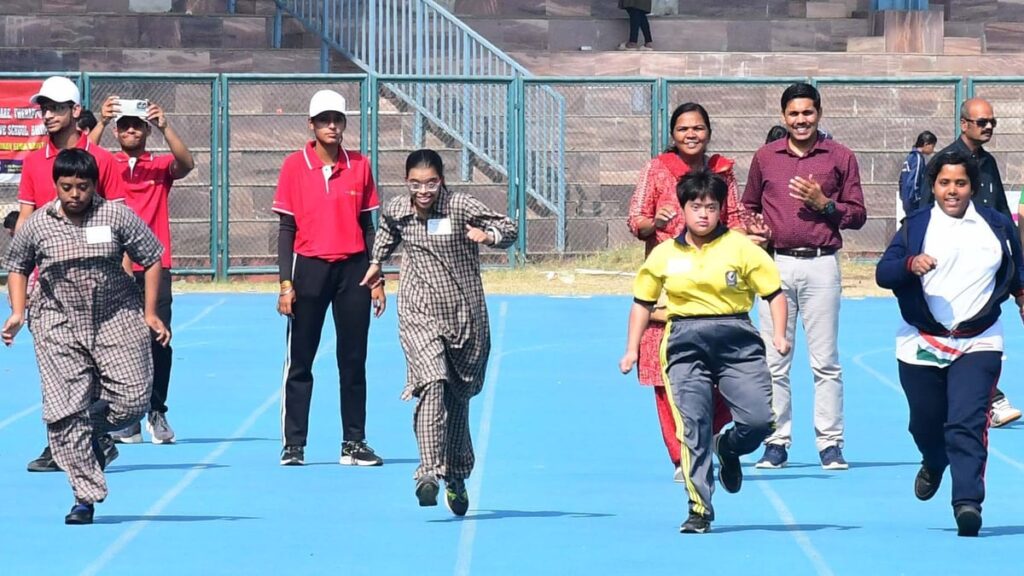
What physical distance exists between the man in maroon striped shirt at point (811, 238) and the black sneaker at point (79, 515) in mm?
3532

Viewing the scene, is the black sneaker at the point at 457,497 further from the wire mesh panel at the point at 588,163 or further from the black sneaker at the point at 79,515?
the wire mesh panel at the point at 588,163

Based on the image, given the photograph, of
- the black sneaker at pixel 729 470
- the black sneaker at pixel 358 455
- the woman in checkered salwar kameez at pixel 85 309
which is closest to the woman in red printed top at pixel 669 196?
the black sneaker at pixel 729 470

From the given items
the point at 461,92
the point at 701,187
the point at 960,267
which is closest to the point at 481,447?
the point at 701,187

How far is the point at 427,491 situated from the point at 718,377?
135 cm

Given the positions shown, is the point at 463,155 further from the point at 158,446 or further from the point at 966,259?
the point at 966,259

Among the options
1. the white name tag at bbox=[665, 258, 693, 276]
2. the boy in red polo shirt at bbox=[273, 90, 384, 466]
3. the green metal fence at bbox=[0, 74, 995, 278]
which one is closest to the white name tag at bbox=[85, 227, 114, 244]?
the boy in red polo shirt at bbox=[273, 90, 384, 466]

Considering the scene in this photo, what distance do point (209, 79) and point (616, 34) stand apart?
284 inches

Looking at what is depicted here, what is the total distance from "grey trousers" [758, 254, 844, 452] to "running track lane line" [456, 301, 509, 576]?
160 cm

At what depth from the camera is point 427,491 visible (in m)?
8.62

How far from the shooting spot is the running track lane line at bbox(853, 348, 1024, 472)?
35.2 feet

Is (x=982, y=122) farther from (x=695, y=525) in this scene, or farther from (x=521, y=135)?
(x=521, y=135)

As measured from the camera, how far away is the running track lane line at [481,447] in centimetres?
790

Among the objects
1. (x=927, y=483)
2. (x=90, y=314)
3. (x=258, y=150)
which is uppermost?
(x=258, y=150)

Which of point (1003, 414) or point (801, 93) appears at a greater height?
point (801, 93)
